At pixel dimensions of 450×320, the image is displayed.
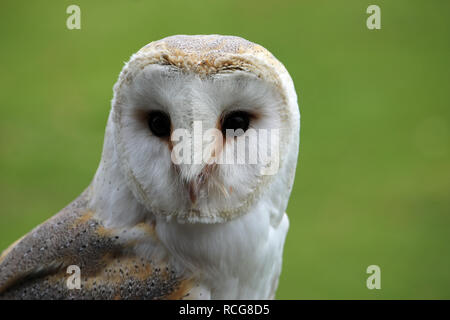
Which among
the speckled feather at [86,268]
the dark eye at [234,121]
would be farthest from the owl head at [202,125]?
the speckled feather at [86,268]

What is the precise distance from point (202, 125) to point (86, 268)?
1.63 feet

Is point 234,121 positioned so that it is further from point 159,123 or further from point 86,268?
point 86,268

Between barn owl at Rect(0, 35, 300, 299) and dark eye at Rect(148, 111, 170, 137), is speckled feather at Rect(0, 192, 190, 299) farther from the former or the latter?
dark eye at Rect(148, 111, 170, 137)

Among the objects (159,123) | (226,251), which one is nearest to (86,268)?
(226,251)

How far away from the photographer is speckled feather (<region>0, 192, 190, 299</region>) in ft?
4.22

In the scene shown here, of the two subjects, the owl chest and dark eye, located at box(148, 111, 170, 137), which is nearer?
dark eye, located at box(148, 111, 170, 137)

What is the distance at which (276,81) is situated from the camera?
1.10 m

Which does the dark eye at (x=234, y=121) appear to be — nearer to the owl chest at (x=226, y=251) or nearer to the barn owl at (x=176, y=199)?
the barn owl at (x=176, y=199)

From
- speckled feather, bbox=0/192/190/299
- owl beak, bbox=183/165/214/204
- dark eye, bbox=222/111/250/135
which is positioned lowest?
speckled feather, bbox=0/192/190/299

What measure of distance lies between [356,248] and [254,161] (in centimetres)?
206

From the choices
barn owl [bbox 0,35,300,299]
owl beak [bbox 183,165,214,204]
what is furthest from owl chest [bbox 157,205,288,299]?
owl beak [bbox 183,165,214,204]

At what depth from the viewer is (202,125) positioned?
103 cm

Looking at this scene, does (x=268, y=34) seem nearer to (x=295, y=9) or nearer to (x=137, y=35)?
(x=295, y=9)

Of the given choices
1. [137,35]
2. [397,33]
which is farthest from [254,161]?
[397,33]
